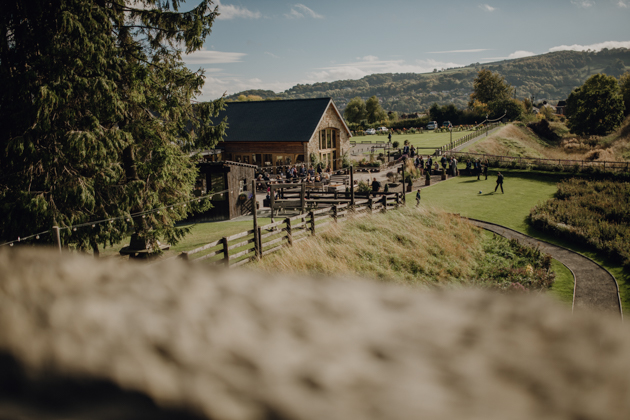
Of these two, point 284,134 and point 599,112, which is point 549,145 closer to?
point 599,112

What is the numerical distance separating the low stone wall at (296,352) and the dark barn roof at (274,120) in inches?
1563

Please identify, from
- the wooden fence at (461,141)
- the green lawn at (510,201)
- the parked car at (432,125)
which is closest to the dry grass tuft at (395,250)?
the green lawn at (510,201)

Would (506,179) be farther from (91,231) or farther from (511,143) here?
(91,231)

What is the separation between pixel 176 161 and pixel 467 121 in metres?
90.6

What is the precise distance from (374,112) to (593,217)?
89.6m

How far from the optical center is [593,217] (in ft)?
83.0

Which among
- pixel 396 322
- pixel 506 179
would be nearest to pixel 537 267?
pixel 396 322

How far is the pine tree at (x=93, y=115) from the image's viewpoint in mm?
13398

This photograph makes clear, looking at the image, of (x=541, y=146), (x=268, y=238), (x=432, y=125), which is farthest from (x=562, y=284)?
(x=432, y=125)

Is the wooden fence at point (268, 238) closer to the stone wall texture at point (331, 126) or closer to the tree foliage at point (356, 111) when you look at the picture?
the stone wall texture at point (331, 126)

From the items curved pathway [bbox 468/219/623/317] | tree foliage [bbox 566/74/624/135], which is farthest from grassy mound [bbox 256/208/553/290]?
tree foliage [bbox 566/74/624/135]

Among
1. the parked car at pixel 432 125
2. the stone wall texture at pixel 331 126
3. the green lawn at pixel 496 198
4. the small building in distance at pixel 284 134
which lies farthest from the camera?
the parked car at pixel 432 125

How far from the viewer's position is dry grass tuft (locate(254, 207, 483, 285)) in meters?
13.8

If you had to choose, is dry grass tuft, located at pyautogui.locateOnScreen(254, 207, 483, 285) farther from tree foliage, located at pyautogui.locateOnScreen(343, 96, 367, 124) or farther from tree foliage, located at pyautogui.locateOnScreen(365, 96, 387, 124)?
tree foliage, located at pyautogui.locateOnScreen(365, 96, 387, 124)
